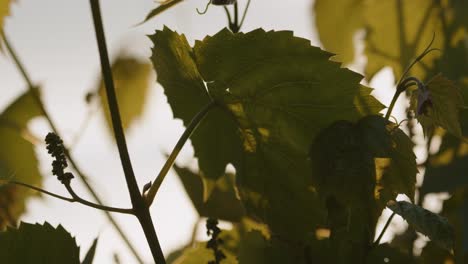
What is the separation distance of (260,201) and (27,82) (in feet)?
1.72

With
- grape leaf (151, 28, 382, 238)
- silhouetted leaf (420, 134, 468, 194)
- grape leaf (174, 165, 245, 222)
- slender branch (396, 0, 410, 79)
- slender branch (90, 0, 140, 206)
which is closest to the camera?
slender branch (90, 0, 140, 206)

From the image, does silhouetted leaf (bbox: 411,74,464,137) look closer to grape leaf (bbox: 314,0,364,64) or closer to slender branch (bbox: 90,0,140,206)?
slender branch (bbox: 90,0,140,206)

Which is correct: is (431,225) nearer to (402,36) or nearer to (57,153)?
(57,153)

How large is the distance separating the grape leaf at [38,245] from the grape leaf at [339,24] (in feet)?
2.28

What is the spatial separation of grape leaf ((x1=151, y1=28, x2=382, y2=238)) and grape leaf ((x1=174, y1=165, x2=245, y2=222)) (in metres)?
0.25

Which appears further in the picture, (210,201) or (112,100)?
(210,201)

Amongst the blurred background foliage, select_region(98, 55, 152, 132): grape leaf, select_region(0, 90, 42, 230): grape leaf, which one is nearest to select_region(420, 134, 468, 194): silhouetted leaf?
the blurred background foliage

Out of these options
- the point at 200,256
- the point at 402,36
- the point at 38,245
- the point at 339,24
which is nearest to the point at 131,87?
the point at 339,24

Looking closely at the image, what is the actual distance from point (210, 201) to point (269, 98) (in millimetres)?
346

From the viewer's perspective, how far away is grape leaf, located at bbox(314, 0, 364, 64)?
139cm

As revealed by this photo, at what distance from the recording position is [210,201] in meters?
1.17

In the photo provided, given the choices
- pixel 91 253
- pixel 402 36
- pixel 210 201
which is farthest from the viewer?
pixel 402 36

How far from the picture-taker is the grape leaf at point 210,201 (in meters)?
1.17

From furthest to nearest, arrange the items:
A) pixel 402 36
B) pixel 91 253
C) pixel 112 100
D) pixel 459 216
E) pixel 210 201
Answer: pixel 402 36
pixel 210 201
pixel 459 216
pixel 91 253
pixel 112 100
